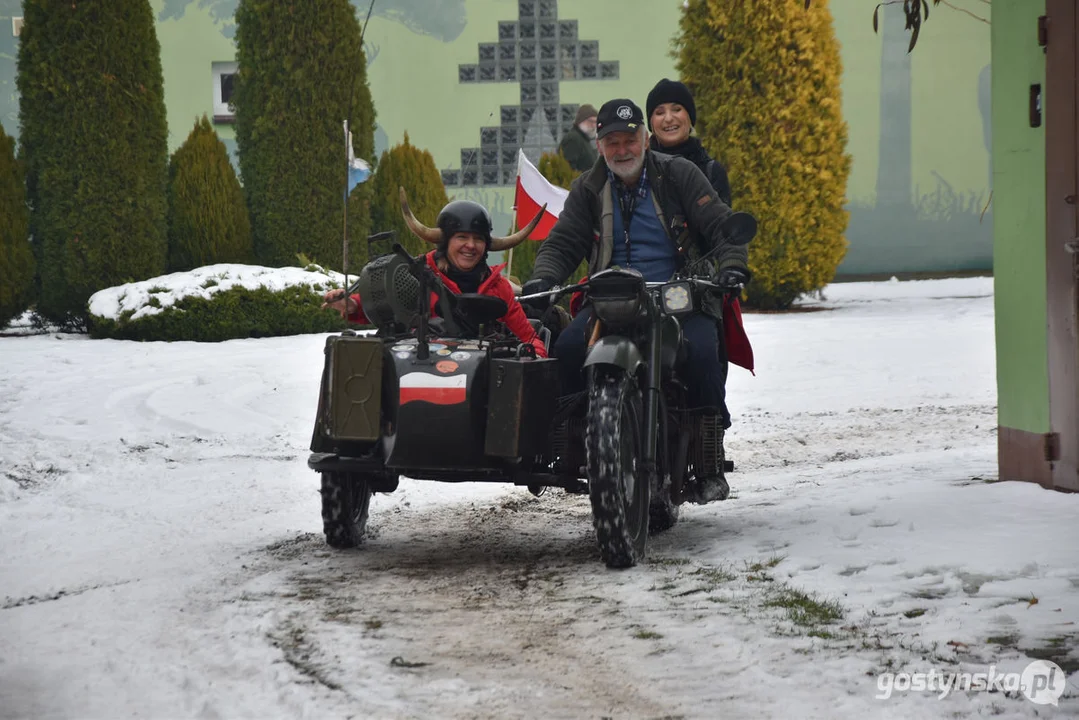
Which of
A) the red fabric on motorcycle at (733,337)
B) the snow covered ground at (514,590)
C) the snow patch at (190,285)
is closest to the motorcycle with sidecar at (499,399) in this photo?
the snow covered ground at (514,590)

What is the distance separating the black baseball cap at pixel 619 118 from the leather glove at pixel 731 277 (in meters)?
0.73

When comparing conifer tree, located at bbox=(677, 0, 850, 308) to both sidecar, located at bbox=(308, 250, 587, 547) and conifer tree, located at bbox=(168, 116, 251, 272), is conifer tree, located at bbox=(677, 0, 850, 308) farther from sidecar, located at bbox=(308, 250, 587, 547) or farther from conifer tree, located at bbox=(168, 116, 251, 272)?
sidecar, located at bbox=(308, 250, 587, 547)

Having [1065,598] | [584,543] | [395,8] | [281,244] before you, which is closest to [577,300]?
[584,543]

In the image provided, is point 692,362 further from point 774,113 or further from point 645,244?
point 774,113

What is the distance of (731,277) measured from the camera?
17.4ft

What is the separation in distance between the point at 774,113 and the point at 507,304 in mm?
12857

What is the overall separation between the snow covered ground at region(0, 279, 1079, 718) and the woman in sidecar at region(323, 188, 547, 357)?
941 millimetres

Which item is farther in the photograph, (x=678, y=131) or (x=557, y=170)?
(x=557, y=170)

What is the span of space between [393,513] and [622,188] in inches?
82.9

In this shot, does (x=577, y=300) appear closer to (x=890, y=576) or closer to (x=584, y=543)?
(x=584, y=543)

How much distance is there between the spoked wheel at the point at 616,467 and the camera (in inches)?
188

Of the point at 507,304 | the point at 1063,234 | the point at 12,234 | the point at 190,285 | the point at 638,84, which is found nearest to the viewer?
the point at 507,304

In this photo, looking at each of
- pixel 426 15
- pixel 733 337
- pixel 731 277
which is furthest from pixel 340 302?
pixel 426 15

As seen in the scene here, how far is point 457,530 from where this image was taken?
20.7 feet
